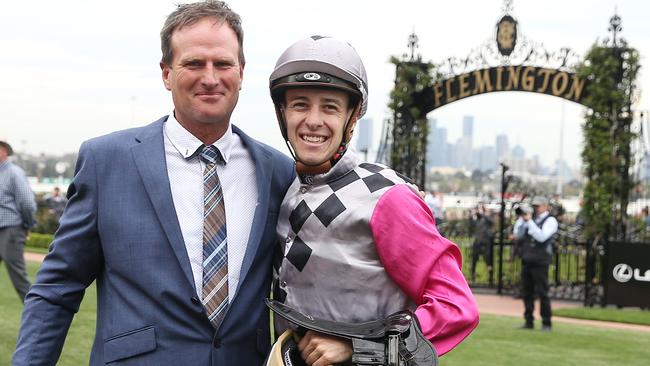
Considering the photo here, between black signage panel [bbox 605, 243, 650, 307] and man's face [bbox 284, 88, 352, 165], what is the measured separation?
1065 cm

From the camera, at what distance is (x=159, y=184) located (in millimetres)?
2225

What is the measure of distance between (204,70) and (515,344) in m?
7.09

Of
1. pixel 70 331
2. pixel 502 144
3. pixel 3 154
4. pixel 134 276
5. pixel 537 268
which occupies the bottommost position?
pixel 70 331

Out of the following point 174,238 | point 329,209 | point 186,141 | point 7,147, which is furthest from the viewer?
point 7,147

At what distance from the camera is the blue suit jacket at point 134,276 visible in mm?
2152

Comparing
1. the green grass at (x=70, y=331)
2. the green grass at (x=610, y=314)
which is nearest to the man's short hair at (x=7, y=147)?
the green grass at (x=70, y=331)

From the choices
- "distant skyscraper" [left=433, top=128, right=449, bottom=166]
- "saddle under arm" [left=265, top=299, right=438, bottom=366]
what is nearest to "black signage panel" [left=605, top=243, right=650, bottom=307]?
"saddle under arm" [left=265, top=299, right=438, bottom=366]

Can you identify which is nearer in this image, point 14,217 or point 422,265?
point 422,265

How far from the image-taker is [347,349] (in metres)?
1.86

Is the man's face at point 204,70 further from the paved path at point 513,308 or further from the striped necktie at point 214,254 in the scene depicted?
the paved path at point 513,308

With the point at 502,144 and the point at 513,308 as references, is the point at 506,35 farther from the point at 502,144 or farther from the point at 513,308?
the point at 502,144

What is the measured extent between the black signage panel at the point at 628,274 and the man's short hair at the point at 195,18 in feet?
34.8

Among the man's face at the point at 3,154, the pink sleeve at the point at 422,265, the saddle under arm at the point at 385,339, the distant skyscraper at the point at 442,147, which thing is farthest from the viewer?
the distant skyscraper at the point at 442,147

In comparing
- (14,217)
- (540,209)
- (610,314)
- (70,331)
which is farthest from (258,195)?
(610,314)
